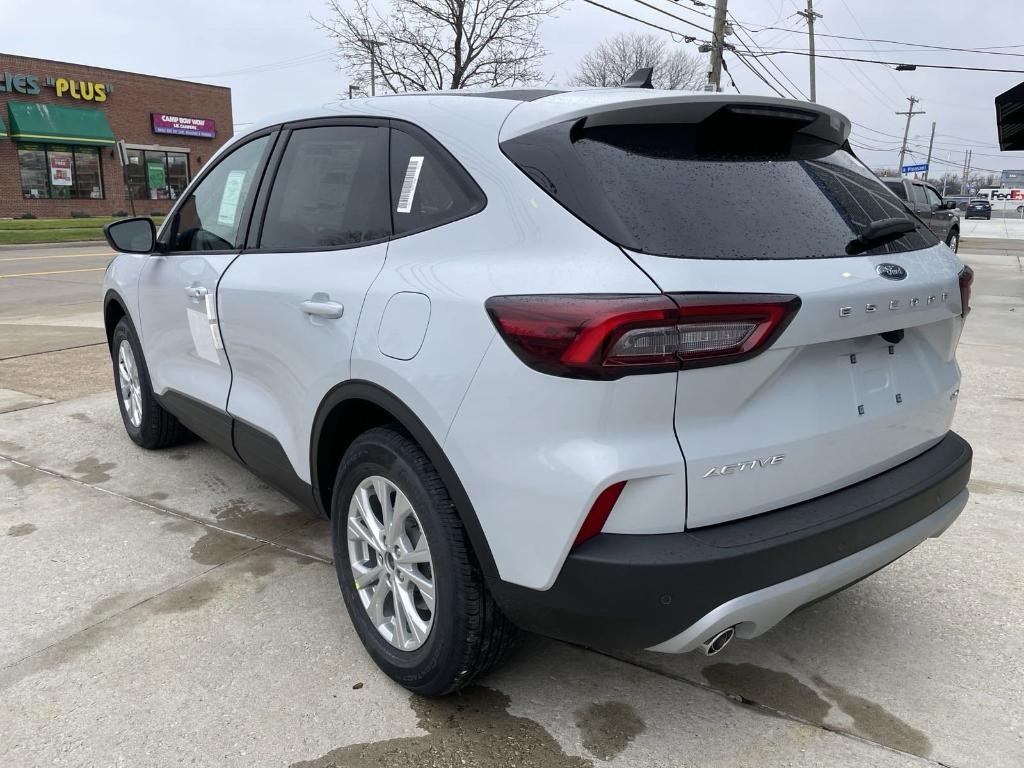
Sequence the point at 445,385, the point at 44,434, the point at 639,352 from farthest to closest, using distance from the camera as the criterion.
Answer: the point at 44,434 < the point at 445,385 < the point at 639,352

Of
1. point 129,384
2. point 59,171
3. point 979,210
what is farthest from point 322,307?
point 979,210

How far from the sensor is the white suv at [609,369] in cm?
187

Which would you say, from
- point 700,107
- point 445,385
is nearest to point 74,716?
point 445,385

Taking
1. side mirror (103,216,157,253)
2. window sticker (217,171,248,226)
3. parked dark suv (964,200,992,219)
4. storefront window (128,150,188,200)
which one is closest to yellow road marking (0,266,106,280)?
side mirror (103,216,157,253)

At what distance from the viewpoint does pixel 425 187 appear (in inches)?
95.6

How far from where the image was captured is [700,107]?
2.16 meters

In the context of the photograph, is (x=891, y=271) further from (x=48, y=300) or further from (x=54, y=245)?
(x=54, y=245)

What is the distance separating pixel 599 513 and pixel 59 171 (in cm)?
3736

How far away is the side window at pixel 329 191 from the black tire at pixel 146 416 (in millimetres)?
1692

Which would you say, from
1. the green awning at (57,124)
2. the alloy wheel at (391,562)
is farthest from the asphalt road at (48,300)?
the green awning at (57,124)

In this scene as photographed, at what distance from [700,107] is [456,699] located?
1.82m

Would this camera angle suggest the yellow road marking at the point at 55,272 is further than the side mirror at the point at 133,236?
Yes

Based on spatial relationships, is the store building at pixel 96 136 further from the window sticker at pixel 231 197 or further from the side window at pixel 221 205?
the window sticker at pixel 231 197

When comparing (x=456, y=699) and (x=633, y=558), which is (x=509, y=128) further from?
(x=456, y=699)
